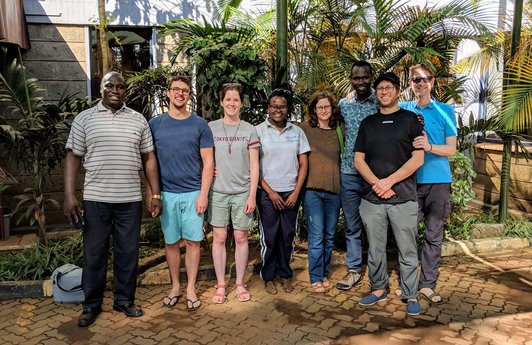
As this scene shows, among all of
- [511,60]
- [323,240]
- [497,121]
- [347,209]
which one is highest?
[511,60]

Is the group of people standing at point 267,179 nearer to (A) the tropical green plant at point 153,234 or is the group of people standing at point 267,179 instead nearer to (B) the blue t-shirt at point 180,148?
(B) the blue t-shirt at point 180,148

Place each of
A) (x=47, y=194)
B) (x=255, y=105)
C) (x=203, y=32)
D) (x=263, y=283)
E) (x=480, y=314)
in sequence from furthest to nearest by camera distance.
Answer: (x=47, y=194), (x=203, y=32), (x=255, y=105), (x=263, y=283), (x=480, y=314)

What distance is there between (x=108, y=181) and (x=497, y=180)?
6921mm

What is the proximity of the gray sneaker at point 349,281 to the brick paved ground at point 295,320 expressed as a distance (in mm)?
77

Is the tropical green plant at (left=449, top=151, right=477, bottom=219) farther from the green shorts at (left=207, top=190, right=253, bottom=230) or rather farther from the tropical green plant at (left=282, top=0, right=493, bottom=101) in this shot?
the green shorts at (left=207, top=190, right=253, bottom=230)

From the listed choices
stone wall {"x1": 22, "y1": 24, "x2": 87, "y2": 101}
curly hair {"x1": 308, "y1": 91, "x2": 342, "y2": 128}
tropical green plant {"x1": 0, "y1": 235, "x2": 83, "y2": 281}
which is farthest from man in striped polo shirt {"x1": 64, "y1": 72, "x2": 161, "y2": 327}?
stone wall {"x1": 22, "y1": 24, "x2": 87, "y2": 101}

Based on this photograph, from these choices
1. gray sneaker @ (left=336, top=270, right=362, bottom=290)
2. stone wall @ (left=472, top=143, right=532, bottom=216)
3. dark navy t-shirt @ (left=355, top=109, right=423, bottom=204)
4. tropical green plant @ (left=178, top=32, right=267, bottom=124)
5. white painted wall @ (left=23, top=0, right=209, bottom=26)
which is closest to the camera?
dark navy t-shirt @ (left=355, top=109, right=423, bottom=204)

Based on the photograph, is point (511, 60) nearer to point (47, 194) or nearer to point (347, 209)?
point (347, 209)

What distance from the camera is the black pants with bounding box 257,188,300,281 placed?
4355mm

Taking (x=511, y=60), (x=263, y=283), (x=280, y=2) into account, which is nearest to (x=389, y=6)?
(x=511, y=60)

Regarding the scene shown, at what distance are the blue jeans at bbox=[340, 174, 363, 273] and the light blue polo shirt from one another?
52 cm

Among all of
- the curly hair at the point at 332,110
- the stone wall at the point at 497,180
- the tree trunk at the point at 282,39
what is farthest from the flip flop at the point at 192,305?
the stone wall at the point at 497,180

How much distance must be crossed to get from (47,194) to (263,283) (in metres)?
4.05

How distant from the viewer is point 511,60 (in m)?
6.24
